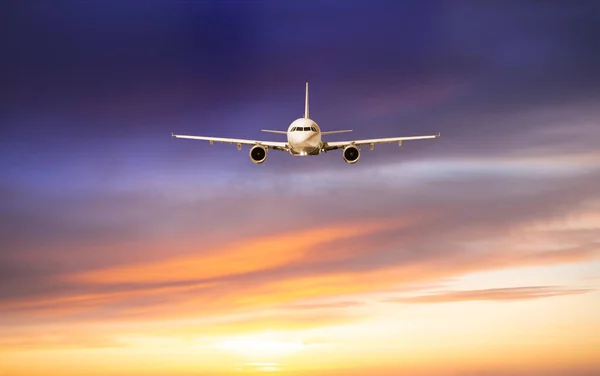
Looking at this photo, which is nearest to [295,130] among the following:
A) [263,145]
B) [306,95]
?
[263,145]

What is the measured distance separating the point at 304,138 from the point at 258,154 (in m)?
7.49

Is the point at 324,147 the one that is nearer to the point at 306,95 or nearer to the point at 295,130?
the point at 295,130

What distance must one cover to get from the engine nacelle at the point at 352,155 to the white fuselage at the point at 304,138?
4625 mm

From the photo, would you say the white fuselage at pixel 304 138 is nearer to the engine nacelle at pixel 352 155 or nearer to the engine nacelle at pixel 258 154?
the engine nacelle at pixel 258 154

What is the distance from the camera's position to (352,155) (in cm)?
16212

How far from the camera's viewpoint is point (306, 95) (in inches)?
7726

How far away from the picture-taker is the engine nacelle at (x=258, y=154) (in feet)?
531

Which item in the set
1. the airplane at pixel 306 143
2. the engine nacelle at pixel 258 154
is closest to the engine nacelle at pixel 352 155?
the airplane at pixel 306 143

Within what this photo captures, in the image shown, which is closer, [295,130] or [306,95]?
[295,130]

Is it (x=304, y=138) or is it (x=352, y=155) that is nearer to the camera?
(x=304, y=138)

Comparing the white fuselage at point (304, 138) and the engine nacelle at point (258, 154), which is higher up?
the white fuselage at point (304, 138)

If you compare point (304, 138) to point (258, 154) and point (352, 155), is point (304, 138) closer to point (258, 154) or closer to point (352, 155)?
point (258, 154)

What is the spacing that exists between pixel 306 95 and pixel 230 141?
33.2 m

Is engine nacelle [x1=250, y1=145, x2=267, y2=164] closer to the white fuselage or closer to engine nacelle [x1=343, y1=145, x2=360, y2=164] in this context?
the white fuselage
